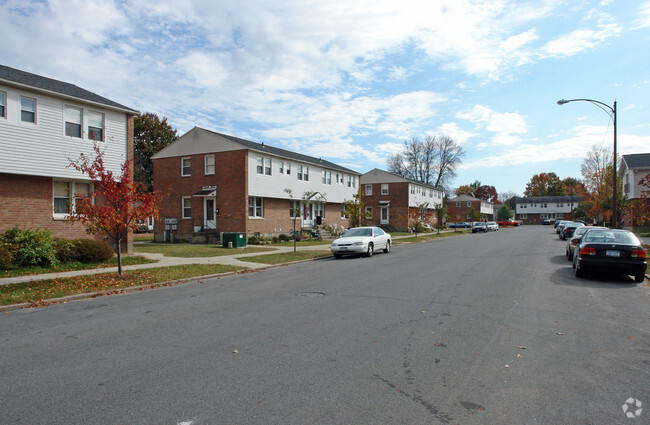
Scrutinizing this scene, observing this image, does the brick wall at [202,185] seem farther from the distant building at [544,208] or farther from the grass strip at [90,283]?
the distant building at [544,208]

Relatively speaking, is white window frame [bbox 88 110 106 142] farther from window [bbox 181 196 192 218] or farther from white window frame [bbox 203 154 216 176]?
window [bbox 181 196 192 218]

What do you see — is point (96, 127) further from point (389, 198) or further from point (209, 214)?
point (389, 198)

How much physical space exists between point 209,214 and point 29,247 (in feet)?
51.3

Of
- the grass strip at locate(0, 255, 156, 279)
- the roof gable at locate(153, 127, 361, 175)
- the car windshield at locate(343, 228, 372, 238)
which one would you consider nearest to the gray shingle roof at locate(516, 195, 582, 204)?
the roof gable at locate(153, 127, 361, 175)

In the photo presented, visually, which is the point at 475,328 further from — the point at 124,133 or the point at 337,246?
the point at 124,133

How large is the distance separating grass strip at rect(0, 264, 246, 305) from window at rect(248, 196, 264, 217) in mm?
14249

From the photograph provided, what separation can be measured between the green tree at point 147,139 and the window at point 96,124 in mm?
31611

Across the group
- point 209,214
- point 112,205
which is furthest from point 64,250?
point 209,214

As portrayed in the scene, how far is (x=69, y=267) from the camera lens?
13773 millimetres

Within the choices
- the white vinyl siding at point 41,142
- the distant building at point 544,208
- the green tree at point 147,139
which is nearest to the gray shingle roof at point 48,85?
the white vinyl siding at point 41,142

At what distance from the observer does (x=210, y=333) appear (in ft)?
20.7

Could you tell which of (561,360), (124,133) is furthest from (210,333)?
(124,133)

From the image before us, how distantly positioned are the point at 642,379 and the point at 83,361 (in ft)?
20.8

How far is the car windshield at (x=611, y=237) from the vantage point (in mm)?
11883
